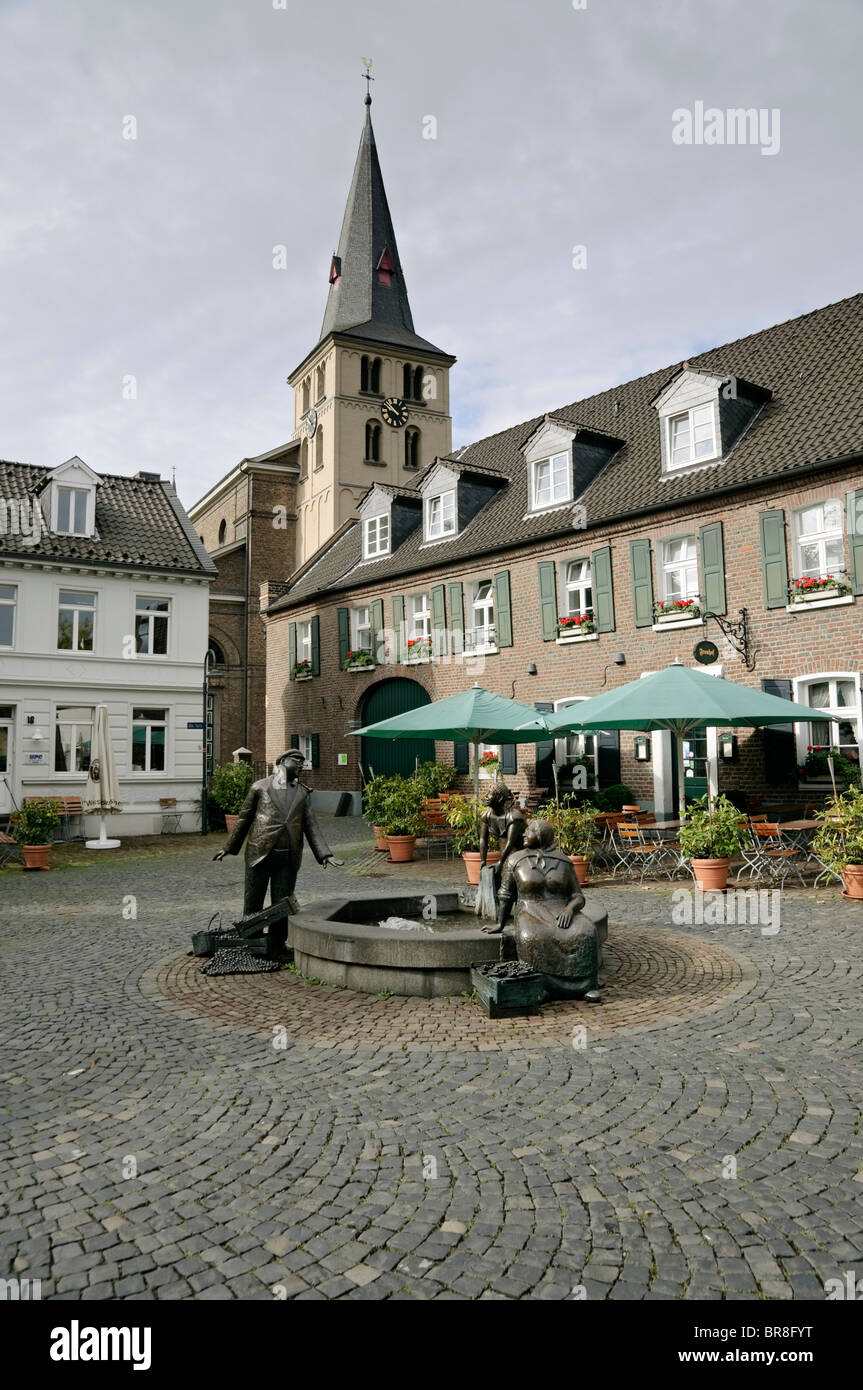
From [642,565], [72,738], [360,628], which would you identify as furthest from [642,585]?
[72,738]

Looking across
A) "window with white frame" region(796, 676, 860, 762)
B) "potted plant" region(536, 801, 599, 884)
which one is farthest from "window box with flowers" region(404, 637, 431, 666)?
"potted plant" region(536, 801, 599, 884)

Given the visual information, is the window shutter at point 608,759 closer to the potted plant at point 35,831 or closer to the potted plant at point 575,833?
the potted plant at point 575,833

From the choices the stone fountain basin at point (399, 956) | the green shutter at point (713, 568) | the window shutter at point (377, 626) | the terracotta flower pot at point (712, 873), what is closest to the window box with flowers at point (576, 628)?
the green shutter at point (713, 568)

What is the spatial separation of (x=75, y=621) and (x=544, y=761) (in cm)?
1185

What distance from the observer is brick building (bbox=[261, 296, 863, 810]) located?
1581cm

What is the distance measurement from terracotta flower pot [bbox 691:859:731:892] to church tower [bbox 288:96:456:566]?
29.5 metres

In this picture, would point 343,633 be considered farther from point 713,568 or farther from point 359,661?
point 713,568

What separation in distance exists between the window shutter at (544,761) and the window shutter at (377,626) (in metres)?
6.99

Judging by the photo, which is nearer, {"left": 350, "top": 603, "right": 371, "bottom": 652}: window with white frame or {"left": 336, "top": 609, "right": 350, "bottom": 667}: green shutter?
{"left": 350, "top": 603, "right": 371, "bottom": 652}: window with white frame

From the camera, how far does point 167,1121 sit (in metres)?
4.43

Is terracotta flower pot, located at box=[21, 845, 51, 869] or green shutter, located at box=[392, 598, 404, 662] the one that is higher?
green shutter, located at box=[392, 598, 404, 662]

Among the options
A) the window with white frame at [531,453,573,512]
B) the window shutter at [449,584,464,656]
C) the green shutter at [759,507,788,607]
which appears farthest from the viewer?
the window shutter at [449,584,464,656]

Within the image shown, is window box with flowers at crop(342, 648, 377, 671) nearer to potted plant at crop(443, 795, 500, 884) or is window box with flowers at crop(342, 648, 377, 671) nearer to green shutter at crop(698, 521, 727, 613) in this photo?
green shutter at crop(698, 521, 727, 613)

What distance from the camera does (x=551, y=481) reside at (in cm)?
2188
